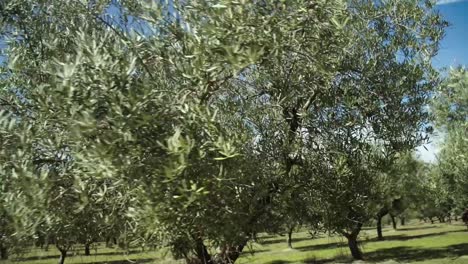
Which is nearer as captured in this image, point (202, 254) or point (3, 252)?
point (3, 252)

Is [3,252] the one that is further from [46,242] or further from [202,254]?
[202,254]

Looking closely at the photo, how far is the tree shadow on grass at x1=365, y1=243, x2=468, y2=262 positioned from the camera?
39312 mm

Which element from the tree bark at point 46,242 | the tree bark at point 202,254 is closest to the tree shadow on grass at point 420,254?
the tree bark at point 202,254

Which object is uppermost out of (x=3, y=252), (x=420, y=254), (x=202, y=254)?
(x=3, y=252)

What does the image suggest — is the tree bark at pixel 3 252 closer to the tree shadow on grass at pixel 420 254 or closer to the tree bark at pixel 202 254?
the tree bark at pixel 202 254

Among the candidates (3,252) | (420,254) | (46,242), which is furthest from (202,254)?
(420,254)

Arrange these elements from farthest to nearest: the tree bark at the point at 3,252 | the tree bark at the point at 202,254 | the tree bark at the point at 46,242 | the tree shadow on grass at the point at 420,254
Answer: the tree shadow on grass at the point at 420,254 → the tree bark at the point at 202,254 → the tree bark at the point at 3,252 → the tree bark at the point at 46,242

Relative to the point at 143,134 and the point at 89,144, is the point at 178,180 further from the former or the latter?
the point at 89,144

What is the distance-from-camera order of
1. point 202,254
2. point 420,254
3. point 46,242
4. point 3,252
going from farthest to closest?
point 420,254 < point 202,254 < point 3,252 < point 46,242

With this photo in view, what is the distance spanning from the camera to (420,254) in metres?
42.6

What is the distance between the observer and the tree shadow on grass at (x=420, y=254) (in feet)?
129

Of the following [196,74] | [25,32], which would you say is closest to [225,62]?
[196,74]

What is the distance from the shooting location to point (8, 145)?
216 inches

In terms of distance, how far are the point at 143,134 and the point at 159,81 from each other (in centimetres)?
119
